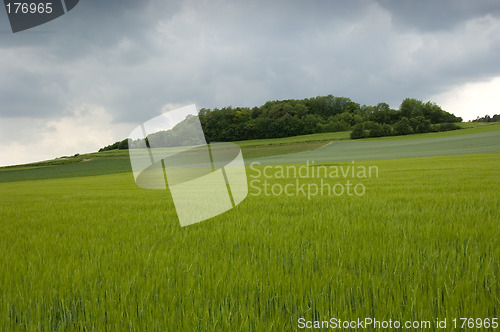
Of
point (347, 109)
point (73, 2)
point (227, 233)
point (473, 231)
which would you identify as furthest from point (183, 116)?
point (347, 109)

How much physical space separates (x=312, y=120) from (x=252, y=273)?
86.2 m

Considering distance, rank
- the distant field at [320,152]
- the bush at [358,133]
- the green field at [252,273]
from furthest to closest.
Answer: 1. the bush at [358,133]
2. the distant field at [320,152]
3. the green field at [252,273]

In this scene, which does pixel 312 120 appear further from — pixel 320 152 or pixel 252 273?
pixel 252 273

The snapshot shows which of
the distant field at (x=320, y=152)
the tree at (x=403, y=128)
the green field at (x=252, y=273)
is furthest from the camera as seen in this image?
the tree at (x=403, y=128)

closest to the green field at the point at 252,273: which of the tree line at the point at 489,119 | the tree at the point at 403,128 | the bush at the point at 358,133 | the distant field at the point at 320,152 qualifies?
the distant field at the point at 320,152

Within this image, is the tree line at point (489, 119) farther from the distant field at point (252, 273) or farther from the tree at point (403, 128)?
the distant field at point (252, 273)

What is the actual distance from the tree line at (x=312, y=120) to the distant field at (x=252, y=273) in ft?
209

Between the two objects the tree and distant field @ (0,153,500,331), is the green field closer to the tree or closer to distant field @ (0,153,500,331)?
distant field @ (0,153,500,331)

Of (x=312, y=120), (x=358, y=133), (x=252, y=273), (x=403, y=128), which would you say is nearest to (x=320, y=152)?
(x=358, y=133)

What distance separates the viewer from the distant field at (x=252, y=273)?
6.41 ft

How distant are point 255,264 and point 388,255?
1.25 meters

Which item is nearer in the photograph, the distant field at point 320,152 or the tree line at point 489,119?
the distant field at point 320,152

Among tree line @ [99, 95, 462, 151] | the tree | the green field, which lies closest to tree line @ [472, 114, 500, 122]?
Result: tree line @ [99, 95, 462, 151]

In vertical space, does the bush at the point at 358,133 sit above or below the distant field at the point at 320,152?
above
